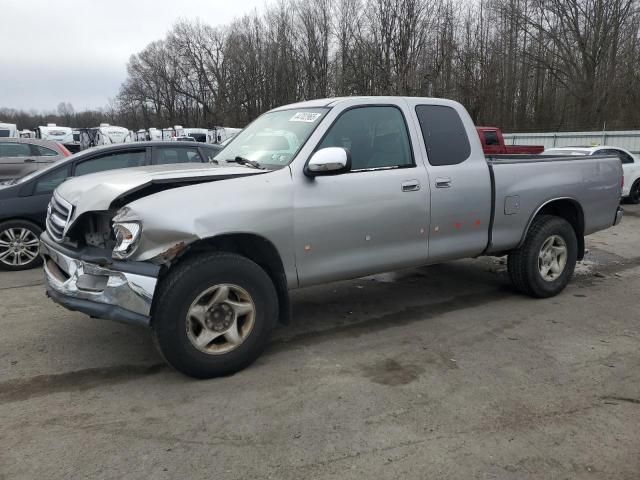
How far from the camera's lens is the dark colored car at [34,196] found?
261 inches

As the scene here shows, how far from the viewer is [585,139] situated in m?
23.8

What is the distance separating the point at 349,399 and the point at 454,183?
7.30ft

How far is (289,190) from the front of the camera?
3771 millimetres

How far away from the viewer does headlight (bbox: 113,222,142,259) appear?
3288 mm

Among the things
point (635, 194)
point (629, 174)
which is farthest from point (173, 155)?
point (635, 194)

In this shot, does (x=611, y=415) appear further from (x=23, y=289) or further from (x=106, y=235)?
(x=23, y=289)

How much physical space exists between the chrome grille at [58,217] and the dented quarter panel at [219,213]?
0.73 meters

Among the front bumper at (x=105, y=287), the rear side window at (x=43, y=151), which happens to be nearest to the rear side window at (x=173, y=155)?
the rear side window at (x=43, y=151)

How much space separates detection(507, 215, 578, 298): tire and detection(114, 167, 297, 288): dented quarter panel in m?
2.75

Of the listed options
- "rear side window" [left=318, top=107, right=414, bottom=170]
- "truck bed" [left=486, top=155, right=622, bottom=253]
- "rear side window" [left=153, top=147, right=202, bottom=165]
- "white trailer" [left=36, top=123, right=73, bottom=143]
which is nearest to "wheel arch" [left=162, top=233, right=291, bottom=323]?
"rear side window" [left=318, top=107, right=414, bottom=170]

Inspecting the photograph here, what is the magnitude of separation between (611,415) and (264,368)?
2299mm

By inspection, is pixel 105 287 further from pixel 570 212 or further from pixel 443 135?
pixel 570 212

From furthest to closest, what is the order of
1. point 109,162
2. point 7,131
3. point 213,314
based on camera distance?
point 7,131 < point 109,162 < point 213,314

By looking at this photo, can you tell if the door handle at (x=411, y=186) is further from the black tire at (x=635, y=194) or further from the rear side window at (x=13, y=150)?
the black tire at (x=635, y=194)
